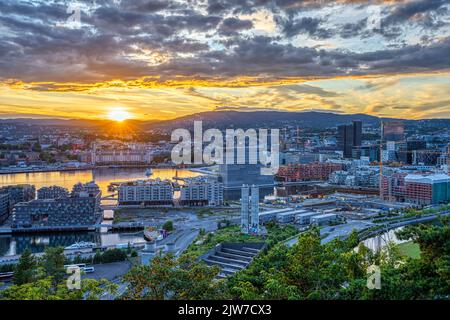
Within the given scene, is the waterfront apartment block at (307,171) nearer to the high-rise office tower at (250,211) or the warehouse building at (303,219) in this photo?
the warehouse building at (303,219)

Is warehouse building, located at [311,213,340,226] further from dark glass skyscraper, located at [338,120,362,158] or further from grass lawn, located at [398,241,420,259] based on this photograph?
dark glass skyscraper, located at [338,120,362,158]

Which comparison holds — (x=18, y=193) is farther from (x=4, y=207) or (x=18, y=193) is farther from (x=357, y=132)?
(x=357, y=132)

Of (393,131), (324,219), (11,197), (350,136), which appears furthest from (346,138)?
(11,197)

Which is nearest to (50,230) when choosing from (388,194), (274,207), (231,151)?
(274,207)

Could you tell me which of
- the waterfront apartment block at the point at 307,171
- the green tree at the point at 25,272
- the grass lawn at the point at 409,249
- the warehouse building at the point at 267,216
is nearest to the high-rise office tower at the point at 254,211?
the warehouse building at the point at 267,216

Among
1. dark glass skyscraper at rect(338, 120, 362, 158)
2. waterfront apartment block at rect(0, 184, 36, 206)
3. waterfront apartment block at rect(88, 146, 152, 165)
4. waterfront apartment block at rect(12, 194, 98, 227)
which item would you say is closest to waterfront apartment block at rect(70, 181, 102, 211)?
waterfront apartment block at rect(12, 194, 98, 227)
